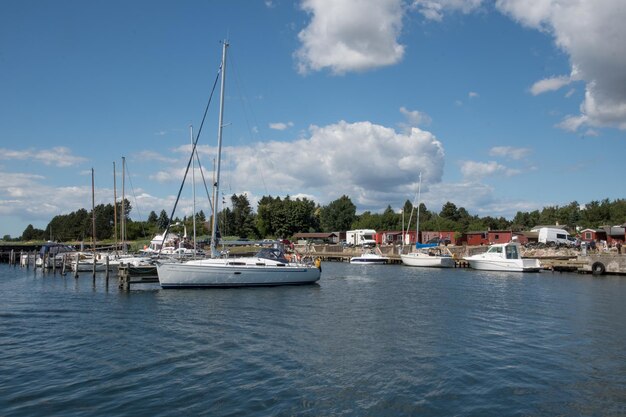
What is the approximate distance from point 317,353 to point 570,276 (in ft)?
136

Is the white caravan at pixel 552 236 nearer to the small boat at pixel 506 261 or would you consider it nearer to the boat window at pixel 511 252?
the small boat at pixel 506 261

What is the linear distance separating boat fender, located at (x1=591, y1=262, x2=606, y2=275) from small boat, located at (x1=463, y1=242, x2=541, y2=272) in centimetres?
532

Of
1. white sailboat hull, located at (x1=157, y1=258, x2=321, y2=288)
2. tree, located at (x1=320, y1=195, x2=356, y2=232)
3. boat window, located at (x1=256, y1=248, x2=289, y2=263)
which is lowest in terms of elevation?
white sailboat hull, located at (x1=157, y1=258, x2=321, y2=288)

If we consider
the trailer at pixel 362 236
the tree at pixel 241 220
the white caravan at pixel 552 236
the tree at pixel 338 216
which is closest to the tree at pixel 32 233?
the tree at pixel 241 220

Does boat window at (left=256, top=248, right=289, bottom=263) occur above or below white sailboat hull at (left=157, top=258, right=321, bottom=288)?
above

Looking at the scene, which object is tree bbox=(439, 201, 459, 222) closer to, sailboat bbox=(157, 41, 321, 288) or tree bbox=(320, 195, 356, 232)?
tree bbox=(320, 195, 356, 232)

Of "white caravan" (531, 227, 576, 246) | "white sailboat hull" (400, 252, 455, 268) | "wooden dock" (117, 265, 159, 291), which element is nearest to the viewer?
"wooden dock" (117, 265, 159, 291)

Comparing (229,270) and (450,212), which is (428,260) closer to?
(229,270)

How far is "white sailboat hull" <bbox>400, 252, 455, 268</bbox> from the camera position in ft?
214

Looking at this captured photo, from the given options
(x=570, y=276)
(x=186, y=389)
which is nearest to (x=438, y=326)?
(x=186, y=389)

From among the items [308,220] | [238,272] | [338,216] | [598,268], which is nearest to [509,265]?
[598,268]

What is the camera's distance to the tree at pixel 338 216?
162375 millimetres

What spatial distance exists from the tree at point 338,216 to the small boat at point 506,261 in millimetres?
102955

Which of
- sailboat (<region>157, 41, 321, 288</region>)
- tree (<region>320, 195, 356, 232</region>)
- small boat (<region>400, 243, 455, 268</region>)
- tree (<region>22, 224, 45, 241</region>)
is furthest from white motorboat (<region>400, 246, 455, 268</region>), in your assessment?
tree (<region>22, 224, 45, 241</region>)
